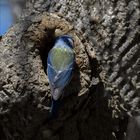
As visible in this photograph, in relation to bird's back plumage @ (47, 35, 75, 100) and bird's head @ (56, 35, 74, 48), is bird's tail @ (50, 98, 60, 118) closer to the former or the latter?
bird's back plumage @ (47, 35, 75, 100)

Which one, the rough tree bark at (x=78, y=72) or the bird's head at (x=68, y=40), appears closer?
the rough tree bark at (x=78, y=72)

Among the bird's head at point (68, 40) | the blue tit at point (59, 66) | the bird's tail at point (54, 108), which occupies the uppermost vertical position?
the bird's head at point (68, 40)

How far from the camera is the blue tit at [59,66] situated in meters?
2.53

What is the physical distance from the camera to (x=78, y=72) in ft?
8.80

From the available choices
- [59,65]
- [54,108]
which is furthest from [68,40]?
[54,108]

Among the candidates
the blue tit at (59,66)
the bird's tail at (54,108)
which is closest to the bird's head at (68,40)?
the blue tit at (59,66)

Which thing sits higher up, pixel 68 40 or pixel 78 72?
pixel 68 40

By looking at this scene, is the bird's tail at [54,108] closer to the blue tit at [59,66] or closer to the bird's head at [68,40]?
the blue tit at [59,66]

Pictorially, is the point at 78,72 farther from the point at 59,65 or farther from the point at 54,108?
the point at 54,108

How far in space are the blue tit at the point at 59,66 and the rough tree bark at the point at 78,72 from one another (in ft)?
0.13

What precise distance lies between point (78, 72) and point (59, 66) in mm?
100

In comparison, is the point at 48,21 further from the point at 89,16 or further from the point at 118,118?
the point at 118,118

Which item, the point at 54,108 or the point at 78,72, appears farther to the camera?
the point at 78,72

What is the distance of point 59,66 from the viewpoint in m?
2.68
